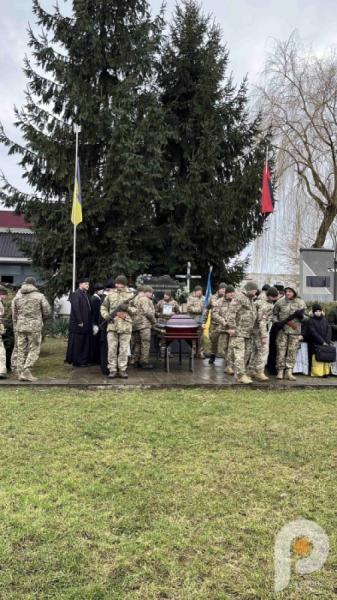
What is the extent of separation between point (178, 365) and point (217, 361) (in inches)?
53.3

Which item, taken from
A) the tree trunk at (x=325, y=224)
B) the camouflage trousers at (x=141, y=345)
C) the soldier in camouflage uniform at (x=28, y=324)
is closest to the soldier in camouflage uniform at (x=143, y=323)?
the camouflage trousers at (x=141, y=345)

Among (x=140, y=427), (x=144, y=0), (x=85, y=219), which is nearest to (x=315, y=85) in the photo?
(x=144, y=0)

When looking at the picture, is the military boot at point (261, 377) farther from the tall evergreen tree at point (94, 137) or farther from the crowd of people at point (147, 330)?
the tall evergreen tree at point (94, 137)

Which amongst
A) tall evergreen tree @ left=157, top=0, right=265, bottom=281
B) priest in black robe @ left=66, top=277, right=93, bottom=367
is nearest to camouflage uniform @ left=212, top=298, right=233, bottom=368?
priest in black robe @ left=66, top=277, right=93, bottom=367

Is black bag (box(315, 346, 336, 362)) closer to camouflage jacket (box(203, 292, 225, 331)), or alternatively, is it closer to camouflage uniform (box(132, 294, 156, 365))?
camouflage jacket (box(203, 292, 225, 331))

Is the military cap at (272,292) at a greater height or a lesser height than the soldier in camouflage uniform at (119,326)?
greater

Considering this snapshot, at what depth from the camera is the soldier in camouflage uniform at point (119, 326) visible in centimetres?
934

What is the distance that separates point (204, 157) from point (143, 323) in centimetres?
902

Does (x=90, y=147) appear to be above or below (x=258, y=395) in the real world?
above

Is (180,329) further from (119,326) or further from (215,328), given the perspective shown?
(215,328)

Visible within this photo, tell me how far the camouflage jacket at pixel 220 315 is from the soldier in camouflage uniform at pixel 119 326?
8.37 feet

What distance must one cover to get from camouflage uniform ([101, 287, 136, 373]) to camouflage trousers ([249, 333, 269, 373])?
239 centimetres

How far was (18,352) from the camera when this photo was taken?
9242mm

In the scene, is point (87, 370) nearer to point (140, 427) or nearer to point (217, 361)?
point (217, 361)
